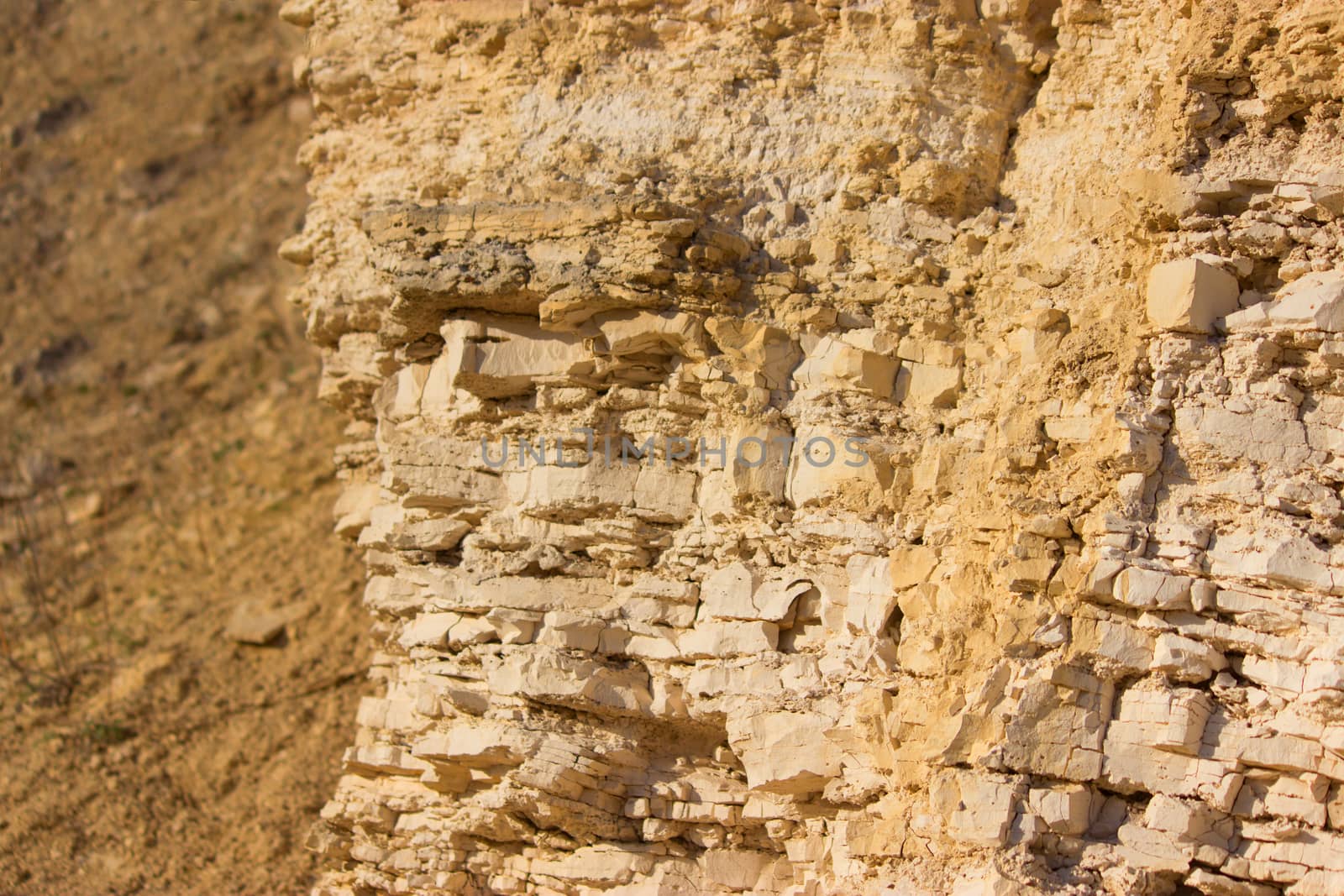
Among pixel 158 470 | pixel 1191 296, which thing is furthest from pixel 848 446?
pixel 158 470

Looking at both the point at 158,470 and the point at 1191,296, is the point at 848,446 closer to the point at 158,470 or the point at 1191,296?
the point at 1191,296

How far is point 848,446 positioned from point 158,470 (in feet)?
28.6

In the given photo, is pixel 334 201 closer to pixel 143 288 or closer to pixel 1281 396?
pixel 1281 396

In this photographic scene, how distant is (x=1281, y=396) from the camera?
18.2 ft

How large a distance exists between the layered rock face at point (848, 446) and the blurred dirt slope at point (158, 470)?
2929mm

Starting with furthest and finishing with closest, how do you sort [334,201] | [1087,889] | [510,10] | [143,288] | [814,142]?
[143,288] < [334,201] < [510,10] < [814,142] < [1087,889]

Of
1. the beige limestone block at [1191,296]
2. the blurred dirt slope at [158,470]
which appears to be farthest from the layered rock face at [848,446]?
the blurred dirt slope at [158,470]

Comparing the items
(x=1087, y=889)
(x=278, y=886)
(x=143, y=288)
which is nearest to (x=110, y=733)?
(x=278, y=886)

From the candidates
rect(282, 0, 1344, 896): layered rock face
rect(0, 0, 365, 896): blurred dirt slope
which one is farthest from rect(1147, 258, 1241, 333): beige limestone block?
rect(0, 0, 365, 896): blurred dirt slope

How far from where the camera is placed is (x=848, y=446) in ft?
20.9

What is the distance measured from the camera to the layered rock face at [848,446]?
17.9ft

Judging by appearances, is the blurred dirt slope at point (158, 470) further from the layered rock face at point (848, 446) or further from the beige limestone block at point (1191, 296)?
the beige limestone block at point (1191, 296)

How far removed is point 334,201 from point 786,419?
3425mm

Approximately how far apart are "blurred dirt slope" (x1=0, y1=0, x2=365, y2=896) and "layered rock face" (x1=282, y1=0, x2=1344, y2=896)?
2929 millimetres
